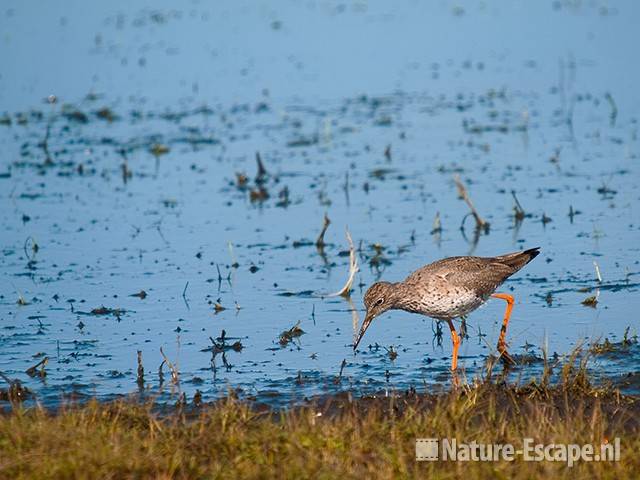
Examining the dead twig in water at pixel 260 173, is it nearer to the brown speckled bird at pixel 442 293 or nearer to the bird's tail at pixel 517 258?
the bird's tail at pixel 517 258

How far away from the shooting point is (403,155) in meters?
16.2

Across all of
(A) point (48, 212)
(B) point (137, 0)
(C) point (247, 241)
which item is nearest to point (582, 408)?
(C) point (247, 241)

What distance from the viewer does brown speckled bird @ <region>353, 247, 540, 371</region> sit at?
9078mm

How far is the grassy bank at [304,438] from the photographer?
6.28 meters

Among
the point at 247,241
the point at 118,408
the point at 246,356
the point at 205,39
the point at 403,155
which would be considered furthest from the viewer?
the point at 205,39

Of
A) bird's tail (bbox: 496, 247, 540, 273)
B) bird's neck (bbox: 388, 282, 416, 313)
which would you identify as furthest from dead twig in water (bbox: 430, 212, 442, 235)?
bird's neck (bbox: 388, 282, 416, 313)

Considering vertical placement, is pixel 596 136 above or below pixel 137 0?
below

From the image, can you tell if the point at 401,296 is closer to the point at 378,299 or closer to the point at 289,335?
the point at 378,299

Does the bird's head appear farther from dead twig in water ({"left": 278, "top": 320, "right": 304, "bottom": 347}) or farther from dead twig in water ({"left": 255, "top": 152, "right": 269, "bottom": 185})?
dead twig in water ({"left": 255, "top": 152, "right": 269, "bottom": 185})

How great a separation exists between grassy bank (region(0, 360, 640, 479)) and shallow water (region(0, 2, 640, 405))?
1349 millimetres

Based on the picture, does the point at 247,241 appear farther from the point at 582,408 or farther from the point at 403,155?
the point at 582,408

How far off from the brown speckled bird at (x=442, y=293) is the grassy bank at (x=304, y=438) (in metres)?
1.35

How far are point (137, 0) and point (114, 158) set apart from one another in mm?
15047

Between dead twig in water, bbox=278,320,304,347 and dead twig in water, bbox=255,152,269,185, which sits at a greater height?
dead twig in water, bbox=255,152,269,185
